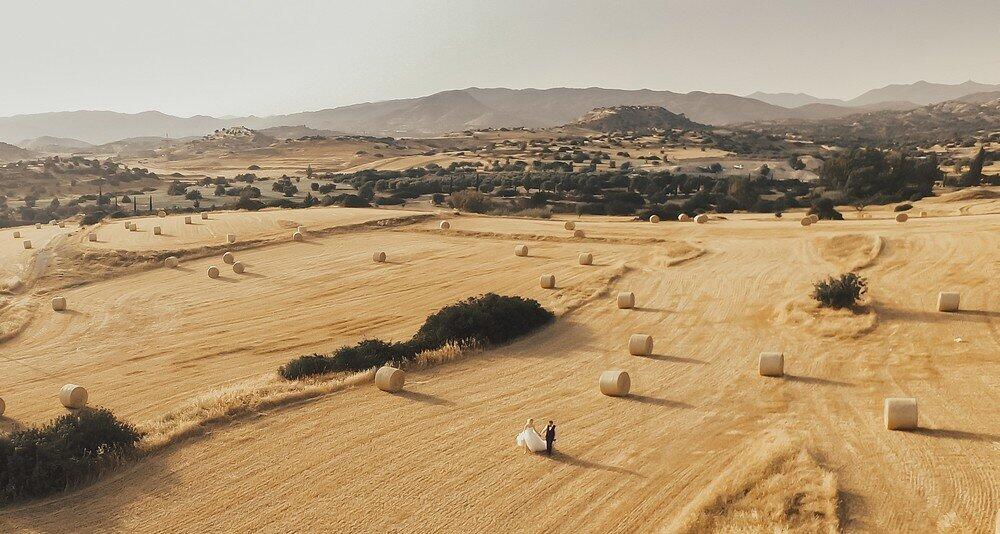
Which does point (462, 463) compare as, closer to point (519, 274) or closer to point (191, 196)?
point (519, 274)

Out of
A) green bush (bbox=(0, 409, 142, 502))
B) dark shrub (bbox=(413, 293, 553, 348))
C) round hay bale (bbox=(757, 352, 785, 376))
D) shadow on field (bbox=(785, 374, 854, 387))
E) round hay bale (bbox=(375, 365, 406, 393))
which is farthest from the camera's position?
dark shrub (bbox=(413, 293, 553, 348))

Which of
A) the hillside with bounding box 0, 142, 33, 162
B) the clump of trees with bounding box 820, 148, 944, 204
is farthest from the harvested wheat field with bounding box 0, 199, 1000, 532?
the hillside with bounding box 0, 142, 33, 162

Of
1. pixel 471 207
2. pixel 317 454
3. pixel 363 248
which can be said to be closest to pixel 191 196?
pixel 471 207

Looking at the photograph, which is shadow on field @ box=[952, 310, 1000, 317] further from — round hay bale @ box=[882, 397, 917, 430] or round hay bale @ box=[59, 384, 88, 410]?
round hay bale @ box=[59, 384, 88, 410]

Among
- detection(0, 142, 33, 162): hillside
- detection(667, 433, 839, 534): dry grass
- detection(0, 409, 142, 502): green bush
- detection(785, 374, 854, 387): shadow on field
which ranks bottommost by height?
detection(785, 374, 854, 387): shadow on field

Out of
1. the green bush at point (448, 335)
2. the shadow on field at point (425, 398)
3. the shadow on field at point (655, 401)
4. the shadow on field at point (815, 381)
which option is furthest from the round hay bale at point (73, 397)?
the shadow on field at point (815, 381)
